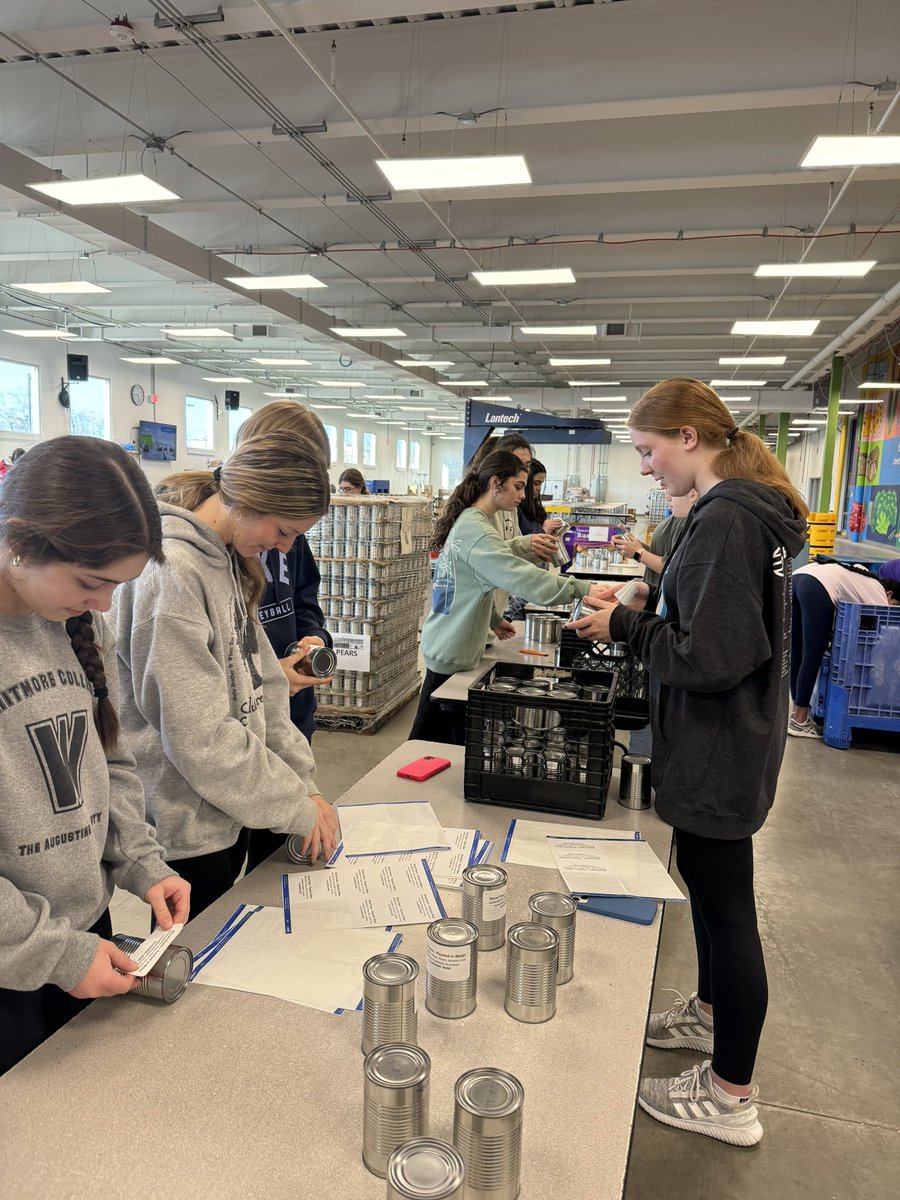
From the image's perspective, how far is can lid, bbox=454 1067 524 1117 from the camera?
777 millimetres

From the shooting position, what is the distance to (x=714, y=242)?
28.3 feet

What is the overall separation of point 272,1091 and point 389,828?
2.39 ft

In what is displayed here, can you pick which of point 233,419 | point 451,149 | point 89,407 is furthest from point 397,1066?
point 233,419

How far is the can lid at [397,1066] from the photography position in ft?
2.66

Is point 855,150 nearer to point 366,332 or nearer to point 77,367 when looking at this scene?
point 366,332

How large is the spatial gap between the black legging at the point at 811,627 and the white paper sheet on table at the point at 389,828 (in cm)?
404

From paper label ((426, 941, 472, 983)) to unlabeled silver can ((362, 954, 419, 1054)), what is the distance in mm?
67

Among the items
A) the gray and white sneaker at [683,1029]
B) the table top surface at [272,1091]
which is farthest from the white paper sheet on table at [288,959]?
the gray and white sneaker at [683,1029]

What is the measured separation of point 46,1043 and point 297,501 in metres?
0.89

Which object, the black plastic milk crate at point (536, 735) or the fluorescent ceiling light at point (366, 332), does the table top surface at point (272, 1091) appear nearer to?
the black plastic milk crate at point (536, 735)

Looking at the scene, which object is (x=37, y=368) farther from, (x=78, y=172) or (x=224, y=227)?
(x=78, y=172)

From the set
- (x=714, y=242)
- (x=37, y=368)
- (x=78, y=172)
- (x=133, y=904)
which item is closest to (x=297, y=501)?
(x=133, y=904)

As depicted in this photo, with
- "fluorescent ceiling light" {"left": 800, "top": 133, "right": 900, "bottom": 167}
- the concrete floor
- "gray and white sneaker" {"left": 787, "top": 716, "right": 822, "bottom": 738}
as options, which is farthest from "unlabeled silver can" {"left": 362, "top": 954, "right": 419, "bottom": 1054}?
"gray and white sneaker" {"left": 787, "top": 716, "right": 822, "bottom": 738}

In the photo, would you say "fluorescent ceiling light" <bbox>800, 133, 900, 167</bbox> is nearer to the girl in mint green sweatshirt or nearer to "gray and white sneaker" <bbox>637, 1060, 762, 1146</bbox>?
the girl in mint green sweatshirt
